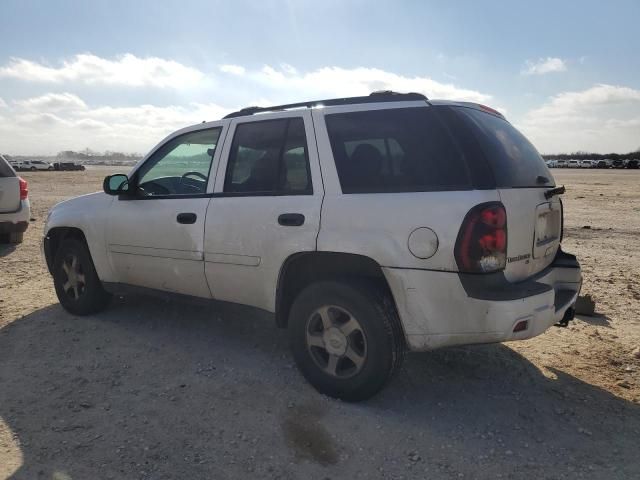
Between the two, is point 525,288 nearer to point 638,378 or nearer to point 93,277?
point 638,378

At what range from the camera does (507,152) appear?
3.14 m

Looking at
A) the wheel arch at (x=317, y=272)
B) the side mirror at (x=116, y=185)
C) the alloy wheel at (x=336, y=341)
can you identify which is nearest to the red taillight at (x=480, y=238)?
the wheel arch at (x=317, y=272)

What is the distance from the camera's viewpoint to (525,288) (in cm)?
292

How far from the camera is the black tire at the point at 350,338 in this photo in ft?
10.1

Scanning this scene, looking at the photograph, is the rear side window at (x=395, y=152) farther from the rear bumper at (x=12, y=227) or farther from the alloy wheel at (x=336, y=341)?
the rear bumper at (x=12, y=227)

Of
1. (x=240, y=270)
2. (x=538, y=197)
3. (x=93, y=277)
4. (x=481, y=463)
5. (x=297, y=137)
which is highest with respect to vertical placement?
(x=297, y=137)

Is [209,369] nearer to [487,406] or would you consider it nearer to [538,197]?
[487,406]

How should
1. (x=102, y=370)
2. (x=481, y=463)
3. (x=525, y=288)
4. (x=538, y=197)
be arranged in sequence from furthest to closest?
(x=102, y=370)
(x=538, y=197)
(x=525, y=288)
(x=481, y=463)

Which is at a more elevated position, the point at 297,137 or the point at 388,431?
the point at 297,137

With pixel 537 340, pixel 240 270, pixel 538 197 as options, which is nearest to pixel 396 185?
pixel 538 197

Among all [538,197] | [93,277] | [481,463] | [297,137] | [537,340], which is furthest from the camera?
[93,277]

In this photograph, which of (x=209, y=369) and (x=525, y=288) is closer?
(x=525, y=288)

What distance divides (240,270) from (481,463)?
2009 millimetres

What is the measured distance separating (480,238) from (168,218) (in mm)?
2503
